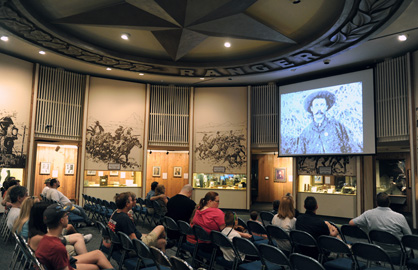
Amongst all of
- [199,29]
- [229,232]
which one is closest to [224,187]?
[199,29]

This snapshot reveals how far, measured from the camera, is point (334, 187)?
1166cm

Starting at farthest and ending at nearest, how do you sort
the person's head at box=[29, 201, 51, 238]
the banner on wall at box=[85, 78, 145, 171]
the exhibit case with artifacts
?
the exhibit case with artifacts < the banner on wall at box=[85, 78, 145, 171] < the person's head at box=[29, 201, 51, 238]

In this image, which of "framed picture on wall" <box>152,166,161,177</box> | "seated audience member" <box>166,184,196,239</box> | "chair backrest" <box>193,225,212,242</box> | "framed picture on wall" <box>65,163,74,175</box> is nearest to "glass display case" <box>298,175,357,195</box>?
"framed picture on wall" <box>152,166,161,177</box>

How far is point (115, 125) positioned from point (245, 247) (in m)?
10.0

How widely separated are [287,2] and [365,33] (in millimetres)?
2274

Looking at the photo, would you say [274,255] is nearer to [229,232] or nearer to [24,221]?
[229,232]

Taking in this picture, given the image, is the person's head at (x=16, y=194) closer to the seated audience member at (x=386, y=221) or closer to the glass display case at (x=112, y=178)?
the seated audience member at (x=386, y=221)

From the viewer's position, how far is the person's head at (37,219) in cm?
367

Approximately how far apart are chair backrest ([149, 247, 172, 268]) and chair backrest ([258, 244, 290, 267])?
44.4 inches

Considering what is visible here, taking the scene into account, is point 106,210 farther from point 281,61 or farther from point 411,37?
point 411,37

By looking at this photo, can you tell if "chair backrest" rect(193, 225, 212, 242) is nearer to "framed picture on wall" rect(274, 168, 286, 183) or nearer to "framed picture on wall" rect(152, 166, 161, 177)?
"framed picture on wall" rect(152, 166, 161, 177)

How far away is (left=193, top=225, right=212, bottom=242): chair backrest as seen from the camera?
4.61 m

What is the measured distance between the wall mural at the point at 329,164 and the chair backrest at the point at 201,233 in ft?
26.3

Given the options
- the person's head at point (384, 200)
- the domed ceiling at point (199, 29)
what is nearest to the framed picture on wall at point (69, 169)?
the domed ceiling at point (199, 29)
